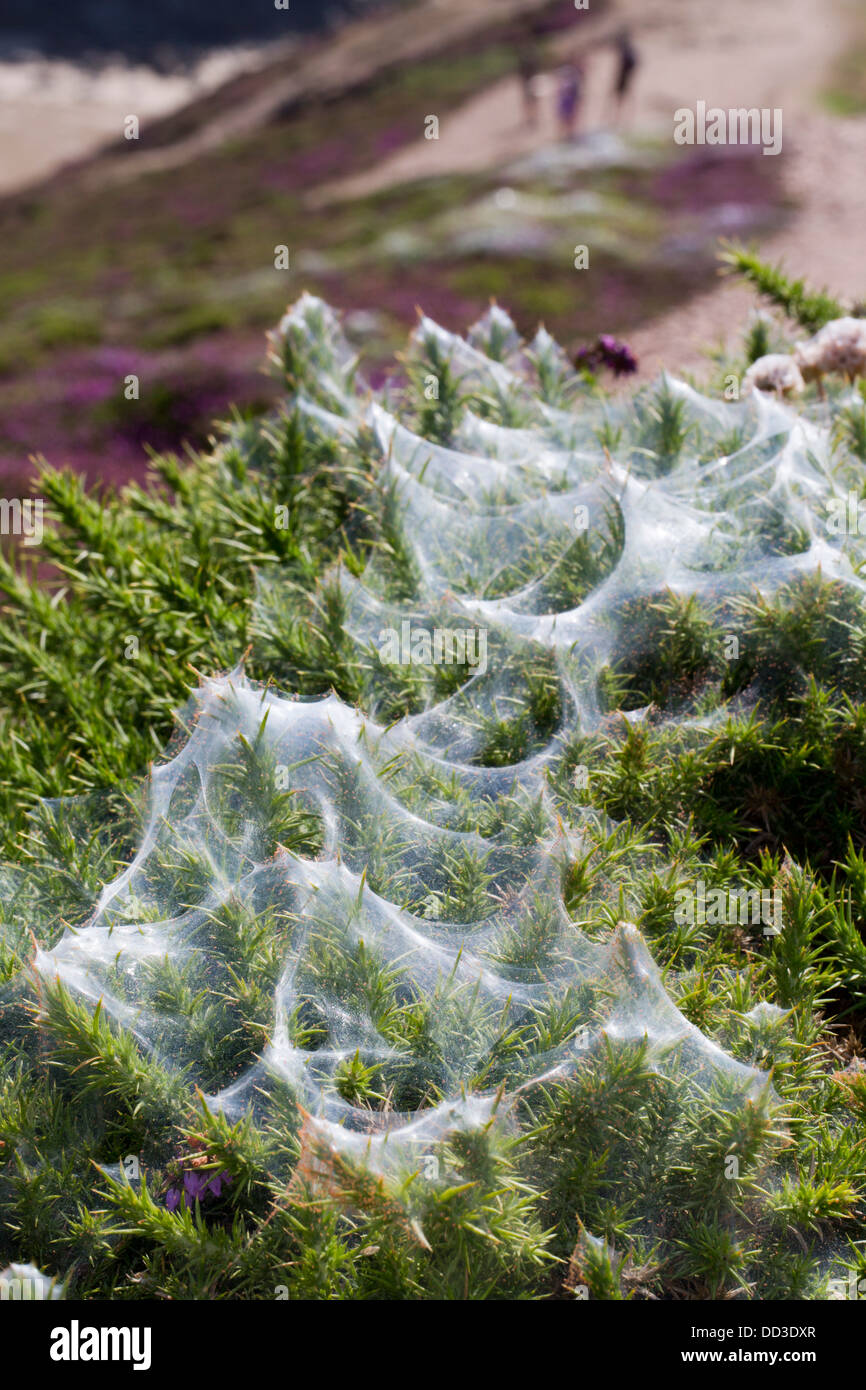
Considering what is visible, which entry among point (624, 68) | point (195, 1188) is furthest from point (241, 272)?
point (195, 1188)

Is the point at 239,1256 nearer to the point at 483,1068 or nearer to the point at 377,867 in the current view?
the point at 483,1068

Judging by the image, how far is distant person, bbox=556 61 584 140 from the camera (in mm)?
22562

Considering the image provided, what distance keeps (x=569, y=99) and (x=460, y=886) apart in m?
24.8

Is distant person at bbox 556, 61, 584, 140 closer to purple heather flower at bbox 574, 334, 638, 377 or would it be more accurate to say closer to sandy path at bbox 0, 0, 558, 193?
sandy path at bbox 0, 0, 558, 193

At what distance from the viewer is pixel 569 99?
22797 millimetres

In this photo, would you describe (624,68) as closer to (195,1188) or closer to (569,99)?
(569,99)

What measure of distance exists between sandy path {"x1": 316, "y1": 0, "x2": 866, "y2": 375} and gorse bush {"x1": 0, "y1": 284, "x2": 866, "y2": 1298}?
8557 millimetres

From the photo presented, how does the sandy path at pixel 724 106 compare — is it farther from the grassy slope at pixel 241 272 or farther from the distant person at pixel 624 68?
the grassy slope at pixel 241 272

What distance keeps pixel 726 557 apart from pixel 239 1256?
2.43 meters

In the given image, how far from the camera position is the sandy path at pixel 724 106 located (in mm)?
15008

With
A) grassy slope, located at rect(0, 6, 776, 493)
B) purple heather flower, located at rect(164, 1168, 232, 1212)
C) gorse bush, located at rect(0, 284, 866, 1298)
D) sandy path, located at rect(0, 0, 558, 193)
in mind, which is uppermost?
sandy path, located at rect(0, 0, 558, 193)

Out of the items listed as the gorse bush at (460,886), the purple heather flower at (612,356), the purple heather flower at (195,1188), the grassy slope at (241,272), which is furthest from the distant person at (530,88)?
the purple heather flower at (195,1188)

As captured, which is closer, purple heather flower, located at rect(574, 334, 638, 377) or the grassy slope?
purple heather flower, located at rect(574, 334, 638, 377)

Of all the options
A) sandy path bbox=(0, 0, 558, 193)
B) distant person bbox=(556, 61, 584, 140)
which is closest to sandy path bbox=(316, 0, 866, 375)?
distant person bbox=(556, 61, 584, 140)
